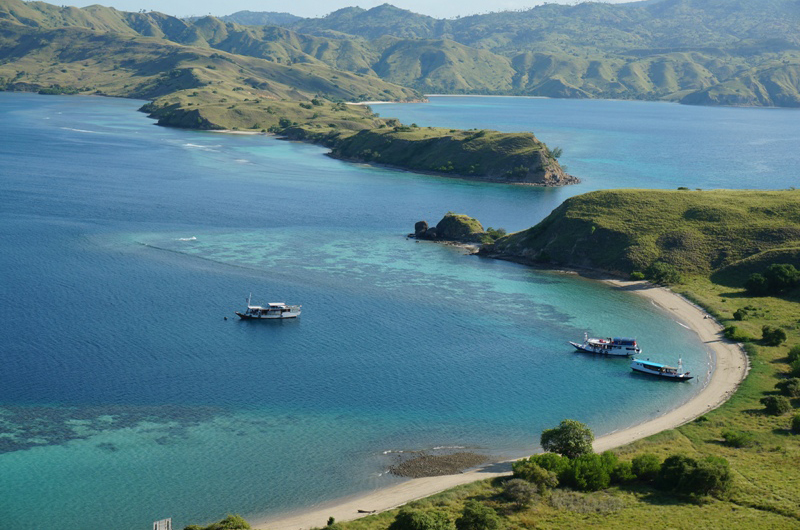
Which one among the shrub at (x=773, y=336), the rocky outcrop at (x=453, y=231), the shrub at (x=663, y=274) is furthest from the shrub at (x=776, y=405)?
the rocky outcrop at (x=453, y=231)

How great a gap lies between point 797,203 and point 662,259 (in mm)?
35769

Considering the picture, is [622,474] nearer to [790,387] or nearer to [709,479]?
[709,479]

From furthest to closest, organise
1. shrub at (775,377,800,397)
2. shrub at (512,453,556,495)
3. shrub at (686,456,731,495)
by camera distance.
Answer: shrub at (775,377,800,397) → shrub at (512,453,556,495) → shrub at (686,456,731,495)

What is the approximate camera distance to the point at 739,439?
72.8m

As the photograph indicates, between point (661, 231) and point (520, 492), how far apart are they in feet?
318

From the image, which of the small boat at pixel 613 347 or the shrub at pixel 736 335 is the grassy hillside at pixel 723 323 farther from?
the small boat at pixel 613 347

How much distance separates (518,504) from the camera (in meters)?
61.8

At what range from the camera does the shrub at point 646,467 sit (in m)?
66.0

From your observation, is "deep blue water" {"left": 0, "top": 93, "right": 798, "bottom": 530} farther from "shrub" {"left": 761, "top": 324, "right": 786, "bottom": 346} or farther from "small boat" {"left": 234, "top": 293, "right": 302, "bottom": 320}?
"shrub" {"left": 761, "top": 324, "right": 786, "bottom": 346}

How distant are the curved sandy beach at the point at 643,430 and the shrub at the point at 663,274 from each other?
194 inches

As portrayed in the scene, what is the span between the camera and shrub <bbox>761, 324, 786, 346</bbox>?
332ft

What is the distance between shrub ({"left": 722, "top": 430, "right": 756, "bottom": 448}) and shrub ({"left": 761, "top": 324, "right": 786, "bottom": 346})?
104 ft

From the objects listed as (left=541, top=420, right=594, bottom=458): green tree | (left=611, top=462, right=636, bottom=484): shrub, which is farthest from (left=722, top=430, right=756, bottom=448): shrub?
(left=541, top=420, right=594, bottom=458): green tree

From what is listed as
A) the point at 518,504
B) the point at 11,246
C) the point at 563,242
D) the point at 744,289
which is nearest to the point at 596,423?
the point at 518,504
